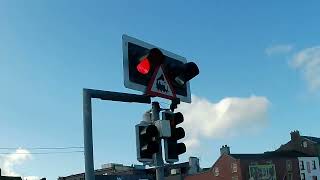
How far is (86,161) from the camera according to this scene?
24.2ft

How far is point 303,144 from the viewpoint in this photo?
376 feet

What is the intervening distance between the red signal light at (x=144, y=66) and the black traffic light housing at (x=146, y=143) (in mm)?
785

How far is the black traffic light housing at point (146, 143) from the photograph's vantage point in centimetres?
781

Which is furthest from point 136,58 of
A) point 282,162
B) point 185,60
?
point 282,162

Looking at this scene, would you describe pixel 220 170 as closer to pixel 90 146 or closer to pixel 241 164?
pixel 241 164

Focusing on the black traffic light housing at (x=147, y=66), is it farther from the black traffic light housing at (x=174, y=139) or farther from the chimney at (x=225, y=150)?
the chimney at (x=225, y=150)

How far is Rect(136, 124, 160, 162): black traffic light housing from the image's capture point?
25.6ft

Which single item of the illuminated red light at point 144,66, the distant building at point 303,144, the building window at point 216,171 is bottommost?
the building window at point 216,171

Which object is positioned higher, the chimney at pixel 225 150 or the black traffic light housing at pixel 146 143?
the chimney at pixel 225 150

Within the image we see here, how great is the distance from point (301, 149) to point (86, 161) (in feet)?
367

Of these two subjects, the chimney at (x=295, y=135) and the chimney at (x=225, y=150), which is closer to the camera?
the chimney at (x=225, y=150)

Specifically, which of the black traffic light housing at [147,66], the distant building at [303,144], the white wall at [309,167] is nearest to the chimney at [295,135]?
the distant building at [303,144]

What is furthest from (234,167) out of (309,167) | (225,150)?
(309,167)

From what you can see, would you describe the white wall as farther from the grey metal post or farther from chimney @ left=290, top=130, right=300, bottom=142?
the grey metal post
